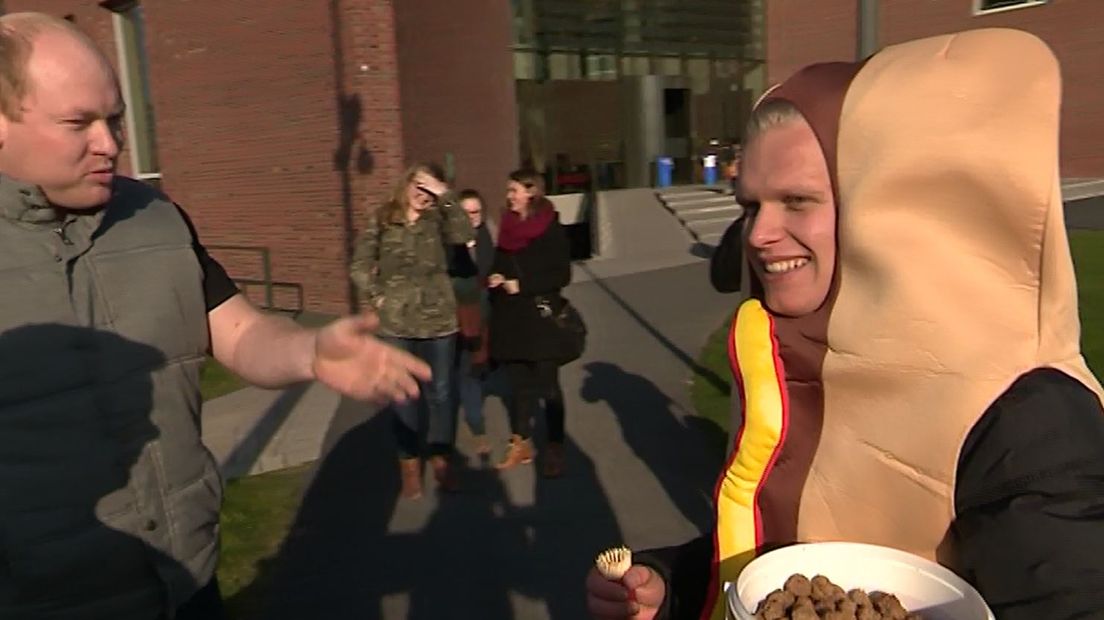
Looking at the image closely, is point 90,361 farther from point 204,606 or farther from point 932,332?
point 932,332

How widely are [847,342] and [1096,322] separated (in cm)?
864

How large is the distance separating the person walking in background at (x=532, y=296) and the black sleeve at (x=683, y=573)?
149 inches

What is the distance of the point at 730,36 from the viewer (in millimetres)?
21875

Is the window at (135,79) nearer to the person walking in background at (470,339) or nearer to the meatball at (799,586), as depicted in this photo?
the person walking in background at (470,339)

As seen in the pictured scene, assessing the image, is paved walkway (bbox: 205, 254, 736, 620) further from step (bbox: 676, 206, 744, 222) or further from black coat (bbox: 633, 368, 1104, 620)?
step (bbox: 676, 206, 744, 222)

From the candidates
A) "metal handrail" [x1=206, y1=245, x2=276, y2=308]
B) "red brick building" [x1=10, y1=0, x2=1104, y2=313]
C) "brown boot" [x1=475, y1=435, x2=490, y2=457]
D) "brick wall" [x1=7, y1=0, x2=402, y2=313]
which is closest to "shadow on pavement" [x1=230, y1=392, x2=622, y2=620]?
"brown boot" [x1=475, y1=435, x2=490, y2=457]

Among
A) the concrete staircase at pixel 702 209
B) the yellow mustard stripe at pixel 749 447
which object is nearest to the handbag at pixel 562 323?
the yellow mustard stripe at pixel 749 447

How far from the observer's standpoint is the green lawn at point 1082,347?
6801mm

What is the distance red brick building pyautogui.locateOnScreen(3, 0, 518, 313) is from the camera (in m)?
11.3

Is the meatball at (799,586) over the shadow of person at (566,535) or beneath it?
over

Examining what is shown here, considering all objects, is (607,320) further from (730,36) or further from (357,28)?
(730,36)

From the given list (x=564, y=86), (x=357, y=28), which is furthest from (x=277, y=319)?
(x=564, y=86)

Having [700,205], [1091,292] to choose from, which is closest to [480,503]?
[1091,292]

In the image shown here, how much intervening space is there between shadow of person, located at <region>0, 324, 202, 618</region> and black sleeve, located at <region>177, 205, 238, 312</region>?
0.26m
